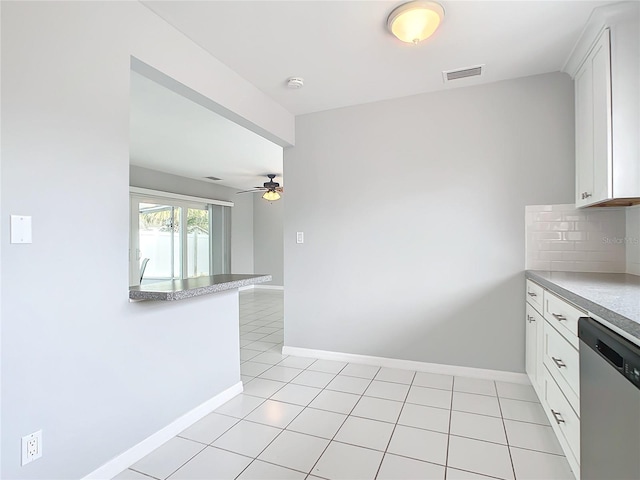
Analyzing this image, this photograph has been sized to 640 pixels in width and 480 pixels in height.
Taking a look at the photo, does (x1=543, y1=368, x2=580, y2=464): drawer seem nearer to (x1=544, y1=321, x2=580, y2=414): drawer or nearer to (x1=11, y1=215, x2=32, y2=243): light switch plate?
(x1=544, y1=321, x2=580, y2=414): drawer

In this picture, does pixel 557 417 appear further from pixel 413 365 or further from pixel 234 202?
pixel 234 202

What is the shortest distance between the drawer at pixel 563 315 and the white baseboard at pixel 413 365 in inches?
37.6

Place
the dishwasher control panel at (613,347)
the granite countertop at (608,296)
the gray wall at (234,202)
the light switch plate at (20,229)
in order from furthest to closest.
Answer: the gray wall at (234,202) < the light switch plate at (20,229) < the granite countertop at (608,296) < the dishwasher control panel at (613,347)

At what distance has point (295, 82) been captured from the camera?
271 cm

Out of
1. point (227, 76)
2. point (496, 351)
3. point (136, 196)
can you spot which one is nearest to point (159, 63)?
point (227, 76)

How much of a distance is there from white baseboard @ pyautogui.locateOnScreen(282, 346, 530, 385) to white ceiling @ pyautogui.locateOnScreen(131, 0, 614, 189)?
232 centimetres

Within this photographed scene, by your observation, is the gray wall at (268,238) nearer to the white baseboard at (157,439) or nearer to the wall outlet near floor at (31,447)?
the white baseboard at (157,439)

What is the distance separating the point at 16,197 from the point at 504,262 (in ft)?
9.85

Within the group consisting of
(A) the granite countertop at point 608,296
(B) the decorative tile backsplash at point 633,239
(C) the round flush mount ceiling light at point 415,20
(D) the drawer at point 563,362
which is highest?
(C) the round flush mount ceiling light at point 415,20

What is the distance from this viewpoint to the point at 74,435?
152 centimetres

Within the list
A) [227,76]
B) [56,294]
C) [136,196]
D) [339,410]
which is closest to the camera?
[56,294]

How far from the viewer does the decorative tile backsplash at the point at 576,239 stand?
8.05ft

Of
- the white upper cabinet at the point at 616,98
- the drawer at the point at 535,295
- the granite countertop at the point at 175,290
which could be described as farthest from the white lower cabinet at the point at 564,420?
the granite countertop at the point at 175,290

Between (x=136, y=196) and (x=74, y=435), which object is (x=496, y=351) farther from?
(x=136, y=196)
